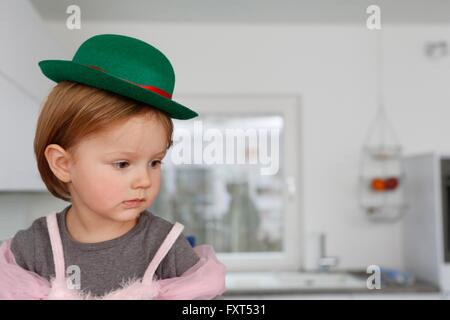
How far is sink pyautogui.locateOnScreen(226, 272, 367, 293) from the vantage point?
1.04 m

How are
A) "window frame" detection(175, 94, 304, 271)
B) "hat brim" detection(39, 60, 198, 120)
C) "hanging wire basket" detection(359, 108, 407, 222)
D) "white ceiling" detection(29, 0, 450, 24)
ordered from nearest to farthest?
"hat brim" detection(39, 60, 198, 120) → "white ceiling" detection(29, 0, 450, 24) → "window frame" detection(175, 94, 304, 271) → "hanging wire basket" detection(359, 108, 407, 222)

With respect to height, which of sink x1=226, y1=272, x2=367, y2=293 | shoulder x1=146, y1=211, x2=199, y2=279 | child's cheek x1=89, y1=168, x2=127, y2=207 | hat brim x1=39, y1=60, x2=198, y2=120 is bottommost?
sink x1=226, y1=272, x2=367, y2=293

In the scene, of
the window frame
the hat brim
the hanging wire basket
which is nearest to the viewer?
the hat brim

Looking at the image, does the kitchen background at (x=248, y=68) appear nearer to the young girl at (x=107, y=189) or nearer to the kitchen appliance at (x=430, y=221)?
the young girl at (x=107, y=189)

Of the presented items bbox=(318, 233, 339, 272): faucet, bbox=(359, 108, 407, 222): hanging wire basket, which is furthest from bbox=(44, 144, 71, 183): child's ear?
bbox=(359, 108, 407, 222): hanging wire basket

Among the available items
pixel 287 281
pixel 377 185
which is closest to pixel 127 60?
pixel 287 281

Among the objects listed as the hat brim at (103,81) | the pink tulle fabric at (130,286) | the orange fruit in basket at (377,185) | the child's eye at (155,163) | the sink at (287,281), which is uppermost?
the hat brim at (103,81)

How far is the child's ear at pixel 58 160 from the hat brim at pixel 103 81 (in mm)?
58

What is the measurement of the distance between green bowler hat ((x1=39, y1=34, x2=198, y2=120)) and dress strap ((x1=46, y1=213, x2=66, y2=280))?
136mm

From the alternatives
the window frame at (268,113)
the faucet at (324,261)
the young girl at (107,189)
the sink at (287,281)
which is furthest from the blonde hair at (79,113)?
the faucet at (324,261)

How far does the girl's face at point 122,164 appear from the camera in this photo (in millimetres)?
400

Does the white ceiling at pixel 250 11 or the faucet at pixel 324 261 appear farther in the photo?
the faucet at pixel 324 261

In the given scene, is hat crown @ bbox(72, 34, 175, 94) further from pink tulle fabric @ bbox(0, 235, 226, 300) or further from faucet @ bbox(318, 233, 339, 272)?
faucet @ bbox(318, 233, 339, 272)

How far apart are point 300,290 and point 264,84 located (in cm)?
53
